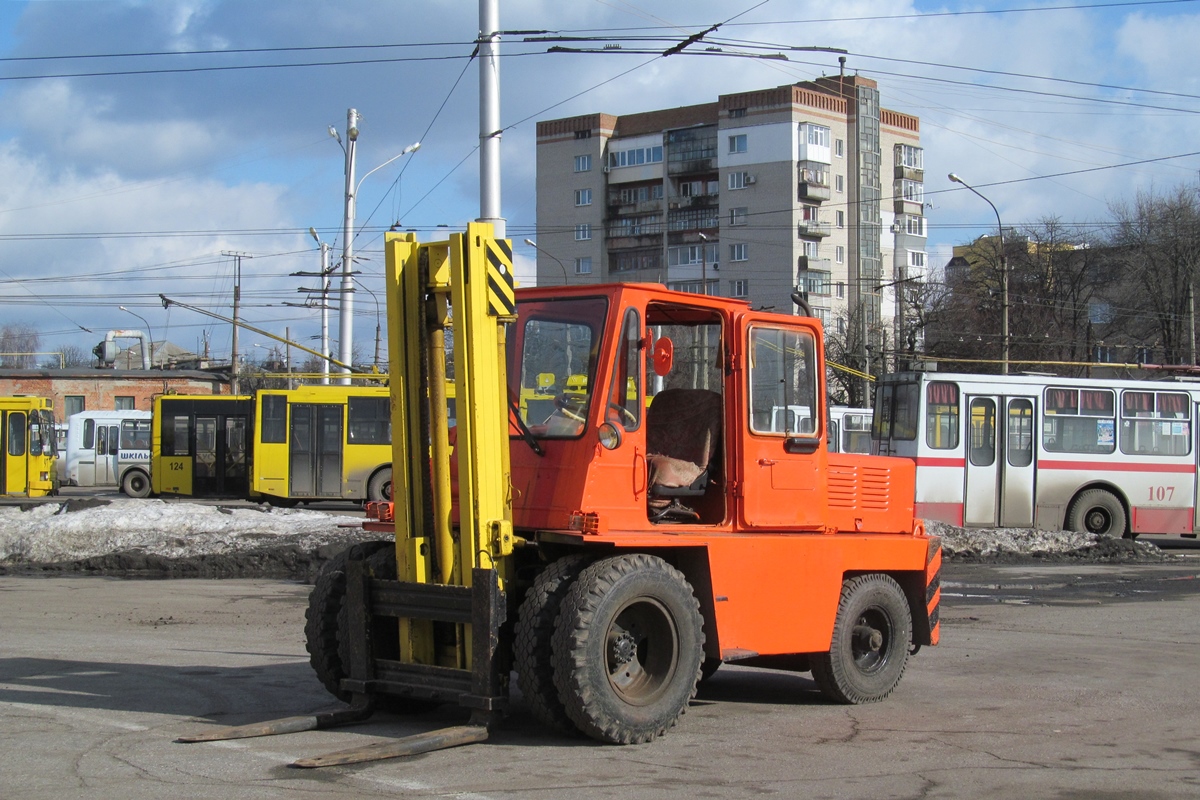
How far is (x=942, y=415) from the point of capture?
23.5 meters

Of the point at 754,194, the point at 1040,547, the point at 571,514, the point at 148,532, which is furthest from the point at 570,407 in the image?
the point at 754,194

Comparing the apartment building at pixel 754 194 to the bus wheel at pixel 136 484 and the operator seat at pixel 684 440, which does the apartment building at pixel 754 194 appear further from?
the operator seat at pixel 684 440

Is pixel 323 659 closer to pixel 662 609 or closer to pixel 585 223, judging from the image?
pixel 662 609

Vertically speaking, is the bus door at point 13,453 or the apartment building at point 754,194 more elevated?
the apartment building at point 754,194

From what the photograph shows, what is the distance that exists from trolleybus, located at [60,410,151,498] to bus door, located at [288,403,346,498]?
10.9m

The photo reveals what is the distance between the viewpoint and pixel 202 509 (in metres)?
23.2

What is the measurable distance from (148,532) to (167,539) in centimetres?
53

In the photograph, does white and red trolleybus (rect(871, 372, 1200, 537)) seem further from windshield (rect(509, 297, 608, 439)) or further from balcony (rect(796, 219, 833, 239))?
balcony (rect(796, 219, 833, 239))

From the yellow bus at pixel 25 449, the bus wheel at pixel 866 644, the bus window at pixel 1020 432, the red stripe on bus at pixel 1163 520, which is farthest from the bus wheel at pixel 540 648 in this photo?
the yellow bus at pixel 25 449

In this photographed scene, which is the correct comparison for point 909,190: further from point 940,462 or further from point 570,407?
point 570,407

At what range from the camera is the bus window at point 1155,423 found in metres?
24.5

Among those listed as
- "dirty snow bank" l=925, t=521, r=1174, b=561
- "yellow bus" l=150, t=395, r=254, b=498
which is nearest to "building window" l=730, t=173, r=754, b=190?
"yellow bus" l=150, t=395, r=254, b=498

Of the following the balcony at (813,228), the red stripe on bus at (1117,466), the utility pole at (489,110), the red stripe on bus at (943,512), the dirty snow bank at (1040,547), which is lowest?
the dirty snow bank at (1040,547)

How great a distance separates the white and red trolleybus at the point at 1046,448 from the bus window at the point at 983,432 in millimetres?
19
